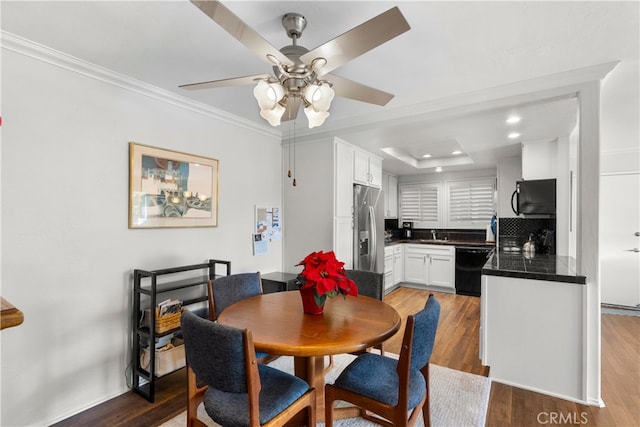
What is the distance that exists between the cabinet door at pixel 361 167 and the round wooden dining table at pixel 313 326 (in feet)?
7.02

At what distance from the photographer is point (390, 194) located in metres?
6.17

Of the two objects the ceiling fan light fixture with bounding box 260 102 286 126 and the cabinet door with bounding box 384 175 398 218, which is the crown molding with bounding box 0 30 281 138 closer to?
the ceiling fan light fixture with bounding box 260 102 286 126

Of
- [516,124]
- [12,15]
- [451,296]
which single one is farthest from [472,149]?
[12,15]

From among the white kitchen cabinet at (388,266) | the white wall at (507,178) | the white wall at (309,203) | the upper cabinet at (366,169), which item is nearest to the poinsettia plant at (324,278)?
the white wall at (309,203)

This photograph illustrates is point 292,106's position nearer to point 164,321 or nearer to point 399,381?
point 399,381

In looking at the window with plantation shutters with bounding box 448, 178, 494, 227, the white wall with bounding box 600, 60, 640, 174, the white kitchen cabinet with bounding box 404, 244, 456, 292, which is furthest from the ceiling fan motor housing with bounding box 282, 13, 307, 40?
the window with plantation shutters with bounding box 448, 178, 494, 227

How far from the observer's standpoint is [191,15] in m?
1.63

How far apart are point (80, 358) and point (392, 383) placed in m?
2.10

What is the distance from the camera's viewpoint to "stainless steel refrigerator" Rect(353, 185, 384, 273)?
394cm

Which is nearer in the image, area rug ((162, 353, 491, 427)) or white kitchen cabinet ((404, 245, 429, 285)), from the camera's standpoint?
area rug ((162, 353, 491, 427))

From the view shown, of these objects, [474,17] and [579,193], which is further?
[579,193]

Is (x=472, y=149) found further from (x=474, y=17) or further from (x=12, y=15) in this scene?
(x=12, y=15)

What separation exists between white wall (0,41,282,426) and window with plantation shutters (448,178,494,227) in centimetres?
497

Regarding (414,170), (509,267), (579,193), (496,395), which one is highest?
(414,170)
